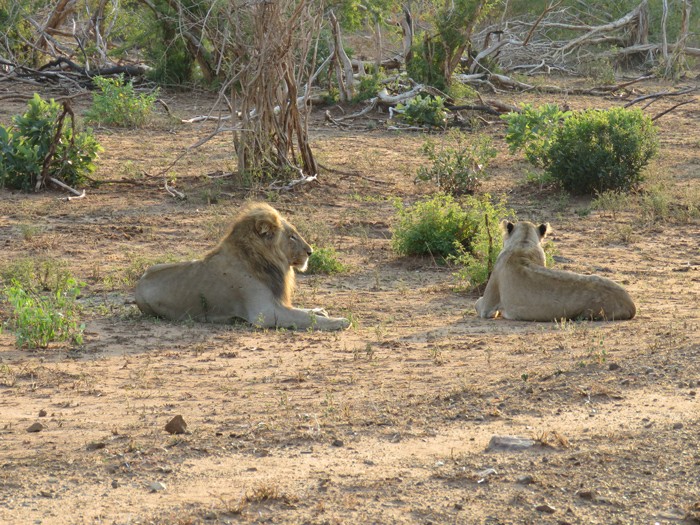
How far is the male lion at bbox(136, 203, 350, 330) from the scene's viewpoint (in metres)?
8.28

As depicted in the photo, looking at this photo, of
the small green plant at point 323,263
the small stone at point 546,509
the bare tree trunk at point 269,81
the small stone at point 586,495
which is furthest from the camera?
the bare tree trunk at point 269,81

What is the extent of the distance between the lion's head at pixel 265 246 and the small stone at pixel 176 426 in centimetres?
306

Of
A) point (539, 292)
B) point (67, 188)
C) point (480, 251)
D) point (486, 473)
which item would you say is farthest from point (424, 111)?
point (486, 473)

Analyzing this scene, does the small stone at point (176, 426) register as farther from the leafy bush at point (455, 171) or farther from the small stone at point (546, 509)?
the leafy bush at point (455, 171)

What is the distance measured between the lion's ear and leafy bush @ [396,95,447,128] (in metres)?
10.8

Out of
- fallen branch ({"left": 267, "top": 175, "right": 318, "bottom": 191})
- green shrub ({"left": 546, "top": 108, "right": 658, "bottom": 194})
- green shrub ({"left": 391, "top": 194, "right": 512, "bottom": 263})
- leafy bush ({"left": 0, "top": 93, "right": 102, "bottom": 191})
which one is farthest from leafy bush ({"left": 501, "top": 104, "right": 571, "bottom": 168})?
leafy bush ({"left": 0, "top": 93, "right": 102, "bottom": 191})

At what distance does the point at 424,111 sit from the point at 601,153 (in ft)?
18.4

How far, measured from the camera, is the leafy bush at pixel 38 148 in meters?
13.6

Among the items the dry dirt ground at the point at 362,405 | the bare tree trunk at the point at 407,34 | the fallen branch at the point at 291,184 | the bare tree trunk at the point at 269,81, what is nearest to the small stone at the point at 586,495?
the dry dirt ground at the point at 362,405

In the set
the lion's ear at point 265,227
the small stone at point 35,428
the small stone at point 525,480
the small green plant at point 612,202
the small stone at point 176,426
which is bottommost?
the small green plant at point 612,202

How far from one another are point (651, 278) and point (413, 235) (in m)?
2.29

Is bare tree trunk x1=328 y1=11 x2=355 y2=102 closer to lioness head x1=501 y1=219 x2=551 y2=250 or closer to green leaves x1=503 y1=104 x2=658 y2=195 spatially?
green leaves x1=503 y1=104 x2=658 y2=195

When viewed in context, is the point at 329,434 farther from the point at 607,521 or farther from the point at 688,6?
the point at 688,6

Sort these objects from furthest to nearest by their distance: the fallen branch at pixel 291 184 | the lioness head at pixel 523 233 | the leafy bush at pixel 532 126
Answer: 1. the leafy bush at pixel 532 126
2. the fallen branch at pixel 291 184
3. the lioness head at pixel 523 233
